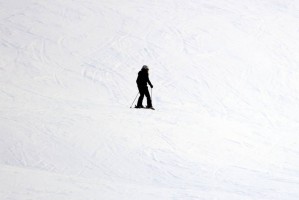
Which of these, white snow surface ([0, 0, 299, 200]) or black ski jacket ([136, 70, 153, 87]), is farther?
black ski jacket ([136, 70, 153, 87])

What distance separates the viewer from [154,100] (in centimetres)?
1508

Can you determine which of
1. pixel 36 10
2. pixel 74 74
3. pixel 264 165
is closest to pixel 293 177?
pixel 264 165

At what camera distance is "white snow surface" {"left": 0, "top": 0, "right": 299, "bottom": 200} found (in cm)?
855

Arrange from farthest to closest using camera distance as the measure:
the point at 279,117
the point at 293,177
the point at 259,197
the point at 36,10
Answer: the point at 36,10, the point at 279,117, the point at 293,177, the point at 259,197

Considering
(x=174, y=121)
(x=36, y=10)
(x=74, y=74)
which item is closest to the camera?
(x=174, y=121)

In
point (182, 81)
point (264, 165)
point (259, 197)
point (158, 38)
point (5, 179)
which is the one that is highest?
point (158, 38)

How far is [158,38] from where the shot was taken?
65.4 ft

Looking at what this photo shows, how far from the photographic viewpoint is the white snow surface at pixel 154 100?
8555 millimetres

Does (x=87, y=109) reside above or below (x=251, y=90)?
below

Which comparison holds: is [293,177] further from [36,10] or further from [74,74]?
[36,10]

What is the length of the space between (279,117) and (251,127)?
71.3 inches

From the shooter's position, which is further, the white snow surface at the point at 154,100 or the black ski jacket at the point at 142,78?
the black ski jacket at the point at 142,78

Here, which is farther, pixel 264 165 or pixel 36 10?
pixel 36 10

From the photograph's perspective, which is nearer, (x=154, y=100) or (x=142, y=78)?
(x=142, y=78)
